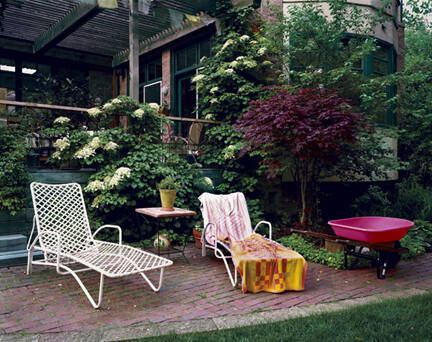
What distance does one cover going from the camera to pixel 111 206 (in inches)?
240

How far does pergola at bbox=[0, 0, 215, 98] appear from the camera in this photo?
8.12m

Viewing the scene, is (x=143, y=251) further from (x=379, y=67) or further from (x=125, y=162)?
(x=379, y=67)

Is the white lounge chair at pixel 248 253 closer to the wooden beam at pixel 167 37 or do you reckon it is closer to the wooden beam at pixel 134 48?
the wooden beam at pixel 134 48

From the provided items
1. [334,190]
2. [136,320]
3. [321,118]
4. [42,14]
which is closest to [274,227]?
[334,190]

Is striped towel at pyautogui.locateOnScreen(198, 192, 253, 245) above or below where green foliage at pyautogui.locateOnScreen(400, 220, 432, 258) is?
above

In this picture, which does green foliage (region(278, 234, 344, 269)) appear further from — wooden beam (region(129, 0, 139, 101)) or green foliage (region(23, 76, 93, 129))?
green foliage (region(23, 76, 93, 129))

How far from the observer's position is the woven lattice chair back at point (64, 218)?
4.68 m

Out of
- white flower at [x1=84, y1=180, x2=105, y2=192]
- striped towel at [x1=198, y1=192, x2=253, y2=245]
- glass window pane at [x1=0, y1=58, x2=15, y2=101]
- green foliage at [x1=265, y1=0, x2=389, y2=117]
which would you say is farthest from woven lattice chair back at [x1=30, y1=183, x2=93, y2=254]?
glass window pane at [x1=0, y1=58, x2=15, y2=101]

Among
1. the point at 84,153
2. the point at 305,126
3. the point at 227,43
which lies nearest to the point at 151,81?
the point at 227,43

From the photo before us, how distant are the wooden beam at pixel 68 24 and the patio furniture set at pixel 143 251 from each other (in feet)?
15.5

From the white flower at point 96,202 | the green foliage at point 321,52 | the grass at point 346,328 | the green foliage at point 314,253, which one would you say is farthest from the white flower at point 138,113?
the grass at point 346,328

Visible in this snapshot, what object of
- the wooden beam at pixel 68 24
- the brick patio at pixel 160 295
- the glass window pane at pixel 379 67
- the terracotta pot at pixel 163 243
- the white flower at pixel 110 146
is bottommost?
the brick patio at pixel 160 295

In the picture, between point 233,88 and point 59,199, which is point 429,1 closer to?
point 233,88

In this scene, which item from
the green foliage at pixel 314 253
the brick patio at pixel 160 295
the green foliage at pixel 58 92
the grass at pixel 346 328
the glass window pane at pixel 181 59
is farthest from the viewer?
the glass window pane at pixel 181 59
